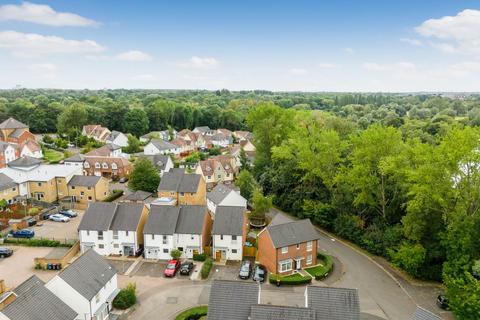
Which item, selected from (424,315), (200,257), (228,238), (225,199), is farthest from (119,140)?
(424,315)

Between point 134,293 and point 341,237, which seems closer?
point 134,293

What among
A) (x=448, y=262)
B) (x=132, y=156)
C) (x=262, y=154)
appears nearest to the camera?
(x=448, y=262)

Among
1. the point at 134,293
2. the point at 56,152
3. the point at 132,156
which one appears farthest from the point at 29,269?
the point at 56,152

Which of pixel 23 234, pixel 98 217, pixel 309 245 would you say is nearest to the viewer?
pixel 309 245

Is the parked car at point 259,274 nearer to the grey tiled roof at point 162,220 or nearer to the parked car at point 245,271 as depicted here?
the parked car at point 245,271

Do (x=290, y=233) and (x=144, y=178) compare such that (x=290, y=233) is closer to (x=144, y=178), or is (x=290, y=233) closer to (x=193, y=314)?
(x=193, y=314)

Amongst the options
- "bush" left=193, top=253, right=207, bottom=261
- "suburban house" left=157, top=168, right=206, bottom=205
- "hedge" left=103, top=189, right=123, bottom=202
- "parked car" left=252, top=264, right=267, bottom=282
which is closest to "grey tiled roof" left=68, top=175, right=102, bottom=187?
"hedge" left=103, top=189, right=123, bottom=202

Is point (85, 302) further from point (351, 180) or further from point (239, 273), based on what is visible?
point (351, 180)
